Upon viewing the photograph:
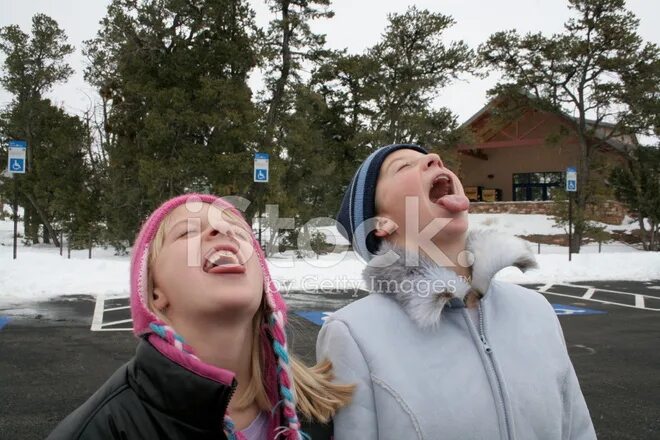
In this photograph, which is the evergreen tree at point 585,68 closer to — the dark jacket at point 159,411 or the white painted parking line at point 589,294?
the white painted parking line at point 589,294

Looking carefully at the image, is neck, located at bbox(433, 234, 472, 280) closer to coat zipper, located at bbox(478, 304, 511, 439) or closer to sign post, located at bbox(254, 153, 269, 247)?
coat zipper, located at bbox(478, 304, 511, 439)

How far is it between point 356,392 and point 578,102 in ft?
86.1

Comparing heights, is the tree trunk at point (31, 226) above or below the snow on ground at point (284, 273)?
above

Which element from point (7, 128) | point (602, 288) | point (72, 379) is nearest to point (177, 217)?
point (72, 379)

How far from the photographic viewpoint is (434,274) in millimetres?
1623

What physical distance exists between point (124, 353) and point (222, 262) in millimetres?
5460

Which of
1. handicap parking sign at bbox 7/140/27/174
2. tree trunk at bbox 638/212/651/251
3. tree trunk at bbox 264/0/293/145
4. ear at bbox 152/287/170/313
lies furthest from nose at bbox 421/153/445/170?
tree trunk at bbox 638/212/651/251

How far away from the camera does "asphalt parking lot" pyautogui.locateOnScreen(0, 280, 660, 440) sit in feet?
14.2

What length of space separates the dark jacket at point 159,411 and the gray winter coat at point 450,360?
16.5 inches

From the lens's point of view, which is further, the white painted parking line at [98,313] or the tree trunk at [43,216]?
the tree trunk at [43,216]

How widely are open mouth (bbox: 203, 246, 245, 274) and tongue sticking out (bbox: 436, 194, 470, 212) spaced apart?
65 cm

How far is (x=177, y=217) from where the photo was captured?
166 cm

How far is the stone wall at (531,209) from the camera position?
100 feet

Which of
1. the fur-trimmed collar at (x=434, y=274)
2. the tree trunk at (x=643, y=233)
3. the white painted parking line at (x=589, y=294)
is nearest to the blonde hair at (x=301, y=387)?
the fur-trimmed collar at (x=434, y=274)
